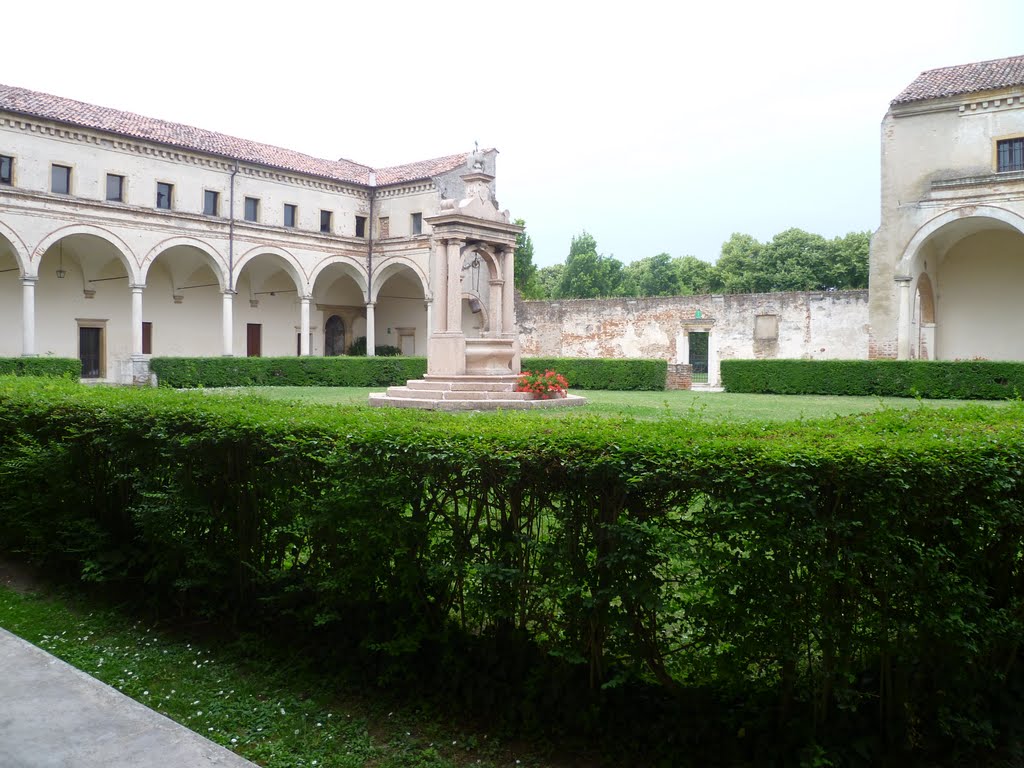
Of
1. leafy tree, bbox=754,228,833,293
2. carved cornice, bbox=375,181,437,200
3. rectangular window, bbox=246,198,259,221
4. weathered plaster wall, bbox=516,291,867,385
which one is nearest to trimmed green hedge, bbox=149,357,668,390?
rectangular window, bbox=246,198,259,221

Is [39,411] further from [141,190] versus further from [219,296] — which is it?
[219,296]

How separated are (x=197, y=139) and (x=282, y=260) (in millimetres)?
5916

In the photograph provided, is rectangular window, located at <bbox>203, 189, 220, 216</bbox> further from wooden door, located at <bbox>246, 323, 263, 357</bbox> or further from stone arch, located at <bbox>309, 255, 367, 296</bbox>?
wooden door, located at <bbox>246, 323, 263, 357</bbox>

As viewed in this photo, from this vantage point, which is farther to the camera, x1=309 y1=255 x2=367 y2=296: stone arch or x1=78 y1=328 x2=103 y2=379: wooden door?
x1=309 y1=255 x2=367 y2=296: stone arch

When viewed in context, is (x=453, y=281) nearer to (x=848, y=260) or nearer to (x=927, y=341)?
(x=927, y=341)

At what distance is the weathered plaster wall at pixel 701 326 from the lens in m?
30.6

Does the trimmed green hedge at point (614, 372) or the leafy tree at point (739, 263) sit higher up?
the leafy tree at point (739, 263)

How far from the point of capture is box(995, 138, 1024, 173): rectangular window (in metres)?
24.3

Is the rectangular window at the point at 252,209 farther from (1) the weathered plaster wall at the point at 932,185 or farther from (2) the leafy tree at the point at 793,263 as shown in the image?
(2) the leafy tree at the point at 793,263

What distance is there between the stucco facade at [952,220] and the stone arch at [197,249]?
932 inches

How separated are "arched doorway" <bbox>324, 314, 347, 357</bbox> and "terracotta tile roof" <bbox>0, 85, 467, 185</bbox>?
24.0 ft

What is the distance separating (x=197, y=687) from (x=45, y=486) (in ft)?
9.06

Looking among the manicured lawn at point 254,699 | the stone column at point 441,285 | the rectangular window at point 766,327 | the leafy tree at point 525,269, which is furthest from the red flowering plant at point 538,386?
the leafy tree at point 525,269

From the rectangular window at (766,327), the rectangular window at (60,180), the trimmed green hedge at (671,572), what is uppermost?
the rectangular window at (60,180)
